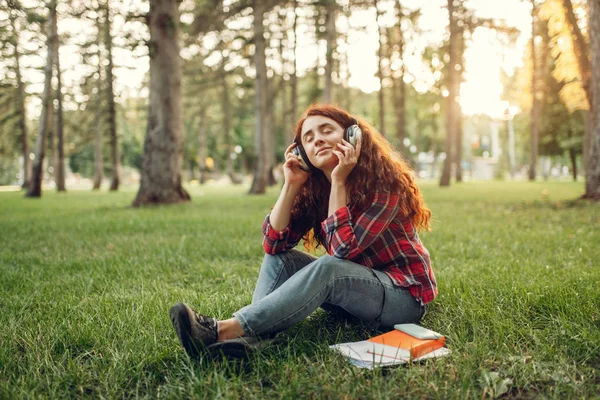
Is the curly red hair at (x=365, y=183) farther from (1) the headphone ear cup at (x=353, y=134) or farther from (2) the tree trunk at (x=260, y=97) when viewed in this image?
(2) the tree trunk at (x=260, y=97)

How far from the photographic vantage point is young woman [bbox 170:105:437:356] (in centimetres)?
262

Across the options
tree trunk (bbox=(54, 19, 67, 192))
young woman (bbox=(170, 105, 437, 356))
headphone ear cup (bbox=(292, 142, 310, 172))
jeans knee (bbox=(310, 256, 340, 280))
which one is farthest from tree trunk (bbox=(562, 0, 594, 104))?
tree trunk (bbox=(54, 19, 67, 192))

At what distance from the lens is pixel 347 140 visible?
298 cm

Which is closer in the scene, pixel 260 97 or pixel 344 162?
pixel 344 162

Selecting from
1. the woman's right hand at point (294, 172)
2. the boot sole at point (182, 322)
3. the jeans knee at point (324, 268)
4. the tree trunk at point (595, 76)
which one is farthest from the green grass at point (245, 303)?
the tree trunk at point (595, 76)

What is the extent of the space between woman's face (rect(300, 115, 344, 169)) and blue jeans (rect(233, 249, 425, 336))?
0.62m

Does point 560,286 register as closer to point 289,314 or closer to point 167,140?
point 289,314

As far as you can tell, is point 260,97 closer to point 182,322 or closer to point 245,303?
point 245,303

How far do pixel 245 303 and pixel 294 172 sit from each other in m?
1.15

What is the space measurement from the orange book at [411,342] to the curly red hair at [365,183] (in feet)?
2.35

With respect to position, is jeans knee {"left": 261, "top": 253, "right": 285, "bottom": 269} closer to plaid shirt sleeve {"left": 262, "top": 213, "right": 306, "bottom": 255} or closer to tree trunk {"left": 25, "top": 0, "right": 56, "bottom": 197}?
plaid shirt sleeve {"left": 262, "top": 213, "right": 306, "bottom": 255}

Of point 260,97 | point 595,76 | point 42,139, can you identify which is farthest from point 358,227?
point 42,139

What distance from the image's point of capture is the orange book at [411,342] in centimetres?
249

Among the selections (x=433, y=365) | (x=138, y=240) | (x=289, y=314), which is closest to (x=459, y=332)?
(x=433, y=365)
